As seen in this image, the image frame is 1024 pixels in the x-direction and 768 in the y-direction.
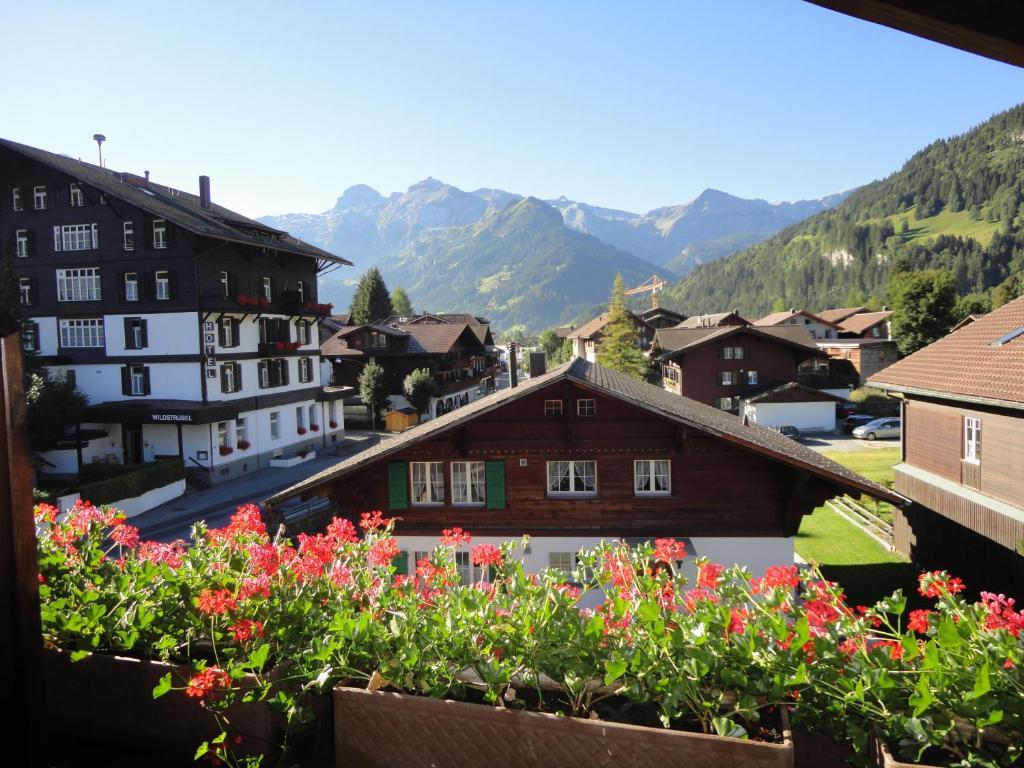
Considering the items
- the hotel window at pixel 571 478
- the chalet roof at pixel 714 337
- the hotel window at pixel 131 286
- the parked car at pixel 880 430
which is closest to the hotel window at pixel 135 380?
the hotel window at pixel 131 286

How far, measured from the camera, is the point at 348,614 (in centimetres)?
331

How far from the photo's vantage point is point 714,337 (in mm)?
48938

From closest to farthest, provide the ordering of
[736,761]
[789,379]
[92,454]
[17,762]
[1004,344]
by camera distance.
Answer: [17,762], [736,761], [1004,344], [92,454], [789,379]

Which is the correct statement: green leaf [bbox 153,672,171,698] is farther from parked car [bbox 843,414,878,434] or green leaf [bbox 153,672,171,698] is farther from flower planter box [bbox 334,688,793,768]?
parked car [bbox 843,414,878,434]

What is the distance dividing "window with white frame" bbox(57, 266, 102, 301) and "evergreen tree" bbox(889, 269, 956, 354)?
60944 millimetres

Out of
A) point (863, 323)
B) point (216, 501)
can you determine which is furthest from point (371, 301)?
point (863, 323)

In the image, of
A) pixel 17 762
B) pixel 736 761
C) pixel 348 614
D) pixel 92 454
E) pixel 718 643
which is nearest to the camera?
pixel 17 762

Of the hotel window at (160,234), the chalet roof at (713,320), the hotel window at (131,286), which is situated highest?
the hotel window at (160,234)

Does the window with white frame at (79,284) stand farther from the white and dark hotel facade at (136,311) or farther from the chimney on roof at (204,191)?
the chimney on roof at (204,191)

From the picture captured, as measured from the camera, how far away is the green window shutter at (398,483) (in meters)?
15.5

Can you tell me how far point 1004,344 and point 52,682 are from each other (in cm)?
1906

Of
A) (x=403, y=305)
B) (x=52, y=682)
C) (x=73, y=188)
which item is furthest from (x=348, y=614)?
(x=403, y=305)

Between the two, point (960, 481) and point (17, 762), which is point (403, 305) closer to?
point (960, 481)

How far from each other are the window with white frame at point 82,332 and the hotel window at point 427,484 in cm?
2494
